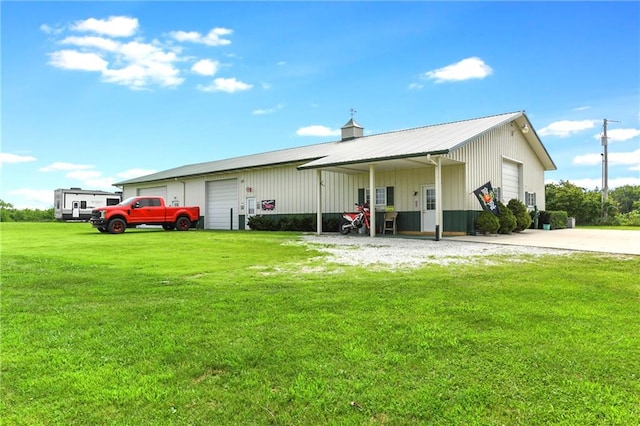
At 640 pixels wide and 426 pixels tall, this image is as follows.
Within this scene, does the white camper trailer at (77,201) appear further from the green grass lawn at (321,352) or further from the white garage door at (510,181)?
the green grass lawn at (321,352)

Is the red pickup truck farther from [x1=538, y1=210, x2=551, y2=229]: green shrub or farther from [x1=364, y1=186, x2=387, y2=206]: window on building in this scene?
[x1=538, y1=210, x2=551, y2=229]: green shrub

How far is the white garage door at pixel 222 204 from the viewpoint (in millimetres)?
24922

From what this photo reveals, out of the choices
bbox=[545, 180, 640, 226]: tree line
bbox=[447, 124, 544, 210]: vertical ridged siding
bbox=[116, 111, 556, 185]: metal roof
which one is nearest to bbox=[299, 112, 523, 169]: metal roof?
bbox=[116, 111, 556, 185]: metal roof

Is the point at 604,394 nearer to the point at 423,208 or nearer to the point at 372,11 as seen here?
the point at 372,11

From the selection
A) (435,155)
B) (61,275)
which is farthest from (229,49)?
(61,275)

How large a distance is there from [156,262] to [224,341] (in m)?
5.55

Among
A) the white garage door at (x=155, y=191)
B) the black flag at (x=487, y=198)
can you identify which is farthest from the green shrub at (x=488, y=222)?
the white garage door at (x=155, y=191)

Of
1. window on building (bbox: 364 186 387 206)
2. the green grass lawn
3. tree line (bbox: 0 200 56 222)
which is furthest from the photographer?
tree line (bbox: 0 200 56 222)

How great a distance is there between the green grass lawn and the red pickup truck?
1321cm

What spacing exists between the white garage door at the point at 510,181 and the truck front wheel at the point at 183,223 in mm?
15382

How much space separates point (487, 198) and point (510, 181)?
4.04m

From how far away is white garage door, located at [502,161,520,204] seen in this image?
19312 mm

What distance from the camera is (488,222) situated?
51.3ft

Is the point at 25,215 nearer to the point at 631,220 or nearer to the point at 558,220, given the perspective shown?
the point at 558,220
